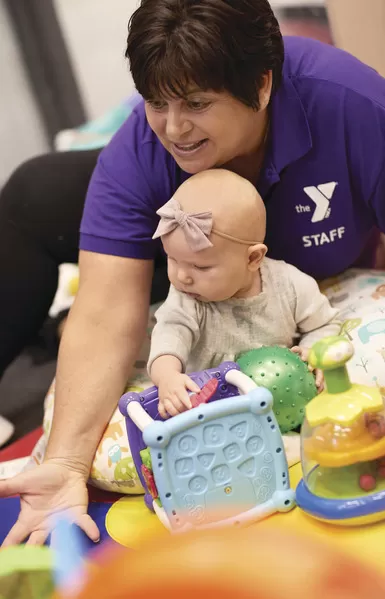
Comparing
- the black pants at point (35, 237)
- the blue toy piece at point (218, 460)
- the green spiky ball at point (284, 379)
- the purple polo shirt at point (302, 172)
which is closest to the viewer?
the blue toy piece at point (218, 460)

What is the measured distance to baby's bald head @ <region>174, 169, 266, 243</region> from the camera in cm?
109

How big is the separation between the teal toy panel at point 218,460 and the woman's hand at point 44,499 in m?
0.19

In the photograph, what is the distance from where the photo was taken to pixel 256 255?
1.15 meters

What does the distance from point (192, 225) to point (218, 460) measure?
0.32m

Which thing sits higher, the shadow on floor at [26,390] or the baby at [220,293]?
the baby at [220,293]

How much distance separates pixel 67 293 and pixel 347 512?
1336 mm

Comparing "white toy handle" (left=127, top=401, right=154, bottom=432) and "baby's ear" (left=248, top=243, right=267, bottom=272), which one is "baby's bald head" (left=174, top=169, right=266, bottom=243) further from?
"white toy handle" (left=127, top=401, right=154, bottom=432)

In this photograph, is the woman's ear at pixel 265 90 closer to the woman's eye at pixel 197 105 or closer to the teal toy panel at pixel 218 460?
the woman's eye at pixel 197 105

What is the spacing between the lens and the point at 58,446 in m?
1.24

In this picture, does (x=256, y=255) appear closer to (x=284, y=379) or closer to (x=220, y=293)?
(x=220, y=293)

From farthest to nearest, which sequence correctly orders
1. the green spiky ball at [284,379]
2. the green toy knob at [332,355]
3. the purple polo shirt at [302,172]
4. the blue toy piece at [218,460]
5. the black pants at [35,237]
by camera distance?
the black pants at [35,237] < the purple polo shirt at [302,172] < the green spiky ball at [284,379] < the blue toy piece at [218,460] < the green toy knob at [332,355]

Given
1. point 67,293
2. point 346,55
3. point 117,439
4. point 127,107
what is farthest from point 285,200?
point 127,107

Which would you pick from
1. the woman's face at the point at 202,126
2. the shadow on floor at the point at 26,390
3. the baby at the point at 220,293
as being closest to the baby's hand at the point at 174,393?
the baby at the point at 220,293

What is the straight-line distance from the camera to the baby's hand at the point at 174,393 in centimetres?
105
